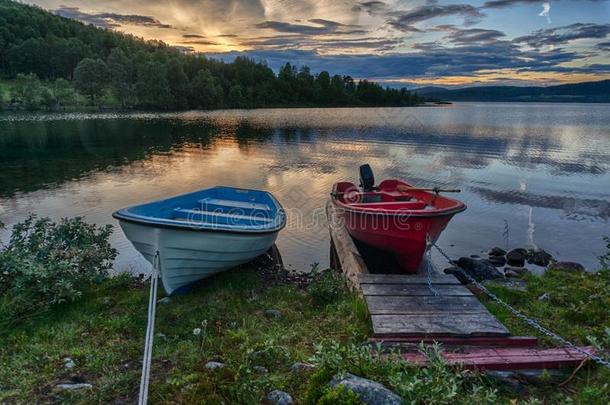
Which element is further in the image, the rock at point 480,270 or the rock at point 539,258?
the rock at point 539,258

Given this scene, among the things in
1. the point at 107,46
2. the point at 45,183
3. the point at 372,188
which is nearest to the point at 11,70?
the point at 107,46

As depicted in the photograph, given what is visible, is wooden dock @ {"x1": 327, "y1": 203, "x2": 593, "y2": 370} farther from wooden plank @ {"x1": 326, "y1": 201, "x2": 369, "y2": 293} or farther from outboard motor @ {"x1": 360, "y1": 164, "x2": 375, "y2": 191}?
outboard motor @ {"x1": 360, "y1": 164, "x2": 375, "y2": 191}

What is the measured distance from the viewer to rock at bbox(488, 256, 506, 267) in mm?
12302

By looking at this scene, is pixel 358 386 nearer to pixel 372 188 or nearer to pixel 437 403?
pixel 437 403

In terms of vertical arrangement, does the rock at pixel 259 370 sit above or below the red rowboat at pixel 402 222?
below

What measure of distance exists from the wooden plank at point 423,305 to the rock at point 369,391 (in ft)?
7.65


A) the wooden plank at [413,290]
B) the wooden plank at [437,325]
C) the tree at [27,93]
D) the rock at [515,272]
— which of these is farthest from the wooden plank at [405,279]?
the tree at [27,93]

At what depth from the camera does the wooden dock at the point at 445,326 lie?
529 cm

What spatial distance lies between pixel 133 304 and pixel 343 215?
5.67m

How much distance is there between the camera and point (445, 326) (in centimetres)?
613

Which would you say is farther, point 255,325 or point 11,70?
point 11,70

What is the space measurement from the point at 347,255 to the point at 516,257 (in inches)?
246

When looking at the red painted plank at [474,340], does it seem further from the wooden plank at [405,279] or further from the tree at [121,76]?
the tree at [121,76]

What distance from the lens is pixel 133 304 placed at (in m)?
7.71
